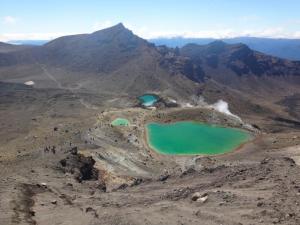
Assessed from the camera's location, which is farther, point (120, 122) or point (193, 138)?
point (120, 122)

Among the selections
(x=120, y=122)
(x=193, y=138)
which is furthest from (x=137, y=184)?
(x=120, y=122)

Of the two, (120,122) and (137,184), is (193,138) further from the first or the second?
(137,184)

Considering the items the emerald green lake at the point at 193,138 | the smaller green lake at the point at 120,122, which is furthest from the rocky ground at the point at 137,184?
the smaller green lake at the point at 120,122

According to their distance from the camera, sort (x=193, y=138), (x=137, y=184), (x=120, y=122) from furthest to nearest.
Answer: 1. (x=120, y=122)
2. (x=193, y=138)
3. (x=137, y=184)

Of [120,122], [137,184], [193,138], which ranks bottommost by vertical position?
[193,138]

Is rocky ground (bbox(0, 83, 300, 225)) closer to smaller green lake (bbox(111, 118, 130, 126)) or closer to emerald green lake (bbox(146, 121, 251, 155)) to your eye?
emerald green lake (bbox(146, 121, 251, 155))

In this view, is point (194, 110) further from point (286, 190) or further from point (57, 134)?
point (286, 190)

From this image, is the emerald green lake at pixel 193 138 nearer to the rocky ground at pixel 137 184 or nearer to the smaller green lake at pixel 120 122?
the rocky ground at pixel 137 184

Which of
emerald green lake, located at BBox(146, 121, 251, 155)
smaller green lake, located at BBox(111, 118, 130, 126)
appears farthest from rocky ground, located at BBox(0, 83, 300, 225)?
smaller green lake, located at BBox(111, 118, 130, 126)
